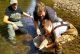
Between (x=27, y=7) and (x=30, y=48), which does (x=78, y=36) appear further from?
(x=27, y=7)

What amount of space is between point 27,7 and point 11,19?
4237 mm

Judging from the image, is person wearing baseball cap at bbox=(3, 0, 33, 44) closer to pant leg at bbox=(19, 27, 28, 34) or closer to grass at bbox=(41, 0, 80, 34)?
pant leg at bbox=(19, 27, 28, 34)

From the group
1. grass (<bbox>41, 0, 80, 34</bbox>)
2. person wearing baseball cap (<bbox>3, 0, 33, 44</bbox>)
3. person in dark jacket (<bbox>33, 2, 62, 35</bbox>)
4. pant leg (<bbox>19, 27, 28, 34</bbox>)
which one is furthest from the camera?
grass (<bbox>41, 0, 80, 34</bbox>)

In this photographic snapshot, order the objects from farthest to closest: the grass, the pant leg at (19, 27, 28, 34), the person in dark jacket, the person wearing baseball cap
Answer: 1. the grass
2. the pant leg at (19, 27, 28, 34)
3. the person wearing baseball cap
4. the person in dark jacket

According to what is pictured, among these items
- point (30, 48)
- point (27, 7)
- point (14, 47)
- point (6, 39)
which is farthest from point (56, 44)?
point (27, 7)

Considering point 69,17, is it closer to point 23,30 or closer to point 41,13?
point 23,30

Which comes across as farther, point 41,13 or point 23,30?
point 23,30

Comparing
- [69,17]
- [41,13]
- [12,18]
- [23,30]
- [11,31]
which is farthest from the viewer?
[69,17]

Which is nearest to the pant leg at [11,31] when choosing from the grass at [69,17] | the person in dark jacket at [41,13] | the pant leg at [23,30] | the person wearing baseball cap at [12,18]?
the person wearing baseball cap at [12,18]

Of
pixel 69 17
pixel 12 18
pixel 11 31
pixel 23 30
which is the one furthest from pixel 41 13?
pixel 69 17

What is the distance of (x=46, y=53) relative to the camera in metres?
7.96

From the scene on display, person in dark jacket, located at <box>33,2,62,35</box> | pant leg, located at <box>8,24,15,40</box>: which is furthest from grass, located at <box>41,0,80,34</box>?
pant leg, located at <box>8,24,15,40</box>

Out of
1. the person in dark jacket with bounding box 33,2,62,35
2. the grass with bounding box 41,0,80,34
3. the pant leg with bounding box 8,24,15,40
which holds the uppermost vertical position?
the person in dark jacket with bounding box 33,2,62,35

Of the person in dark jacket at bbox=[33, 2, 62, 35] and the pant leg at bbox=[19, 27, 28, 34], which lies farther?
the pant leg at bbox=[19, 27, 28, 34]
